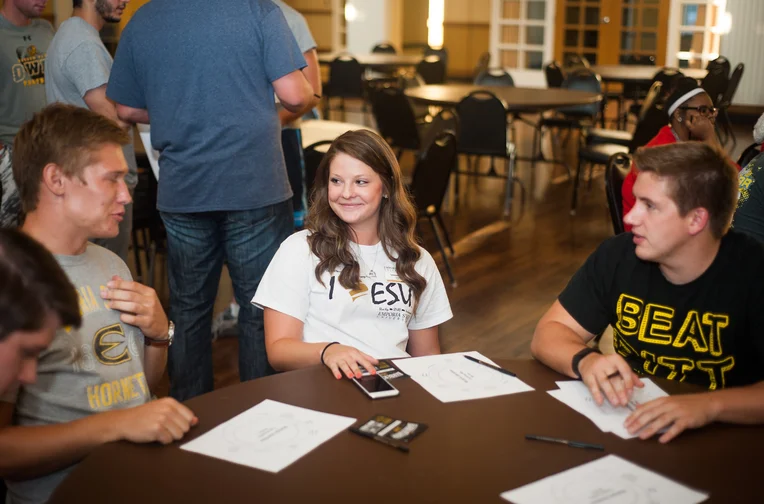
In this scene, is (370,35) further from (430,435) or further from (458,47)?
(430,435)

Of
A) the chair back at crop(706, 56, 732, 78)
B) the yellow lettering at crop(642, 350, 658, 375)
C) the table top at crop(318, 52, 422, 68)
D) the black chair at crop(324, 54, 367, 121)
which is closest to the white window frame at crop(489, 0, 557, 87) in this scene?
the table top at crop(318, 52, 422, 68)

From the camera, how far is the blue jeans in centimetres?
265

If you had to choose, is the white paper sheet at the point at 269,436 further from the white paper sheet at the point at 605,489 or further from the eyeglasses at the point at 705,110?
the eyeglasses at the point at 705,110

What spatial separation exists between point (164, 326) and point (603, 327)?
3.34 feet

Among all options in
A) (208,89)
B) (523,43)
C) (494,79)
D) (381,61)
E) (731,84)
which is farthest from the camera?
(523,43)

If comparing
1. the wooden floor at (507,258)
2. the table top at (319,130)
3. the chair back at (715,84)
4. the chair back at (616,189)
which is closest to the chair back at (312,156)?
the table top at (319,130)

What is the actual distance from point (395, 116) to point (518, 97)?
1.08 meters

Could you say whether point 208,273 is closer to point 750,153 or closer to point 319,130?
point 319,130

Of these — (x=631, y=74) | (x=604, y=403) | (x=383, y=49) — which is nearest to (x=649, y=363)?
(x=604, y=403)

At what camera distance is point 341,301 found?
2039mm

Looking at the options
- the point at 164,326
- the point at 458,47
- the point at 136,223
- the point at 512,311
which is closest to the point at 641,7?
the point at 458,47

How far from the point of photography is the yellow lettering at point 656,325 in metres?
1.80

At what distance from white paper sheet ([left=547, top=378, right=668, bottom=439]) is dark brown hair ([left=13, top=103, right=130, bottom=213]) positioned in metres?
1.07

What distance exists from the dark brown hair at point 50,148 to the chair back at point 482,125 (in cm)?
439
